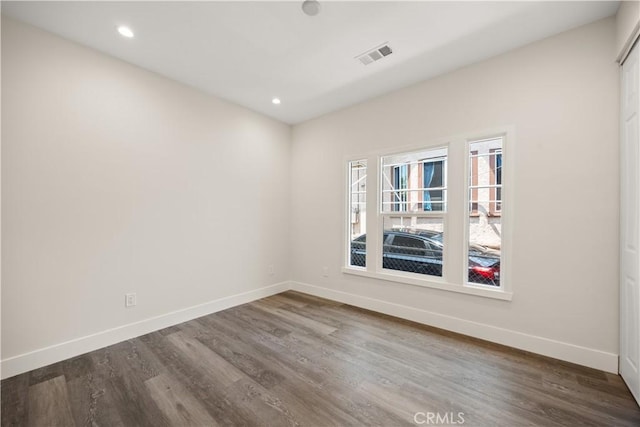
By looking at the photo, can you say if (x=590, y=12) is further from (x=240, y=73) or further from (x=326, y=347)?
(x=326, y=347)

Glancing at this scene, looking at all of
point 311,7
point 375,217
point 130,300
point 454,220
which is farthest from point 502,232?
point 130,300

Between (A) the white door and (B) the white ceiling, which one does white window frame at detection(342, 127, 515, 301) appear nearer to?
(A) the white door

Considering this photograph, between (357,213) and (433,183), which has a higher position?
(433,183)

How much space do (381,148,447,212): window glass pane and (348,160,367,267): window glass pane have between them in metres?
0.36

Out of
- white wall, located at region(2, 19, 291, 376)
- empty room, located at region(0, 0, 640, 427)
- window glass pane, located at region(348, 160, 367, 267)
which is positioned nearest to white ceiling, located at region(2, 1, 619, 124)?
empty room, located at region(0, 0, 640, 427)

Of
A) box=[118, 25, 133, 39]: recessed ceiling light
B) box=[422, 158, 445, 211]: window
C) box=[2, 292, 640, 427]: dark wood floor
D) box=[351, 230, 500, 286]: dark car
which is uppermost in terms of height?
box=[118, 25, 133, 39]: recessed ceiling light

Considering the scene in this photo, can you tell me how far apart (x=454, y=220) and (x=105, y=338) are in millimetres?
3732

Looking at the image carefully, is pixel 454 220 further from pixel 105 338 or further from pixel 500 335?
pixel 105 338

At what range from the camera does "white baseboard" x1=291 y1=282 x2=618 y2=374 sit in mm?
2156

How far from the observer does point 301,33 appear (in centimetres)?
231

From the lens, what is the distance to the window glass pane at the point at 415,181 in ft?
10.0

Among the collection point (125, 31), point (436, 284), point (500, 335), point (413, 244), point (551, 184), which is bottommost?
point (500, 335)

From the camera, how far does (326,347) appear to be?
2.54 meters

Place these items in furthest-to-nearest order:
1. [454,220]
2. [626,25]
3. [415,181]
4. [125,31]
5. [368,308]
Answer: [368,308], [415,181], [454,220], [125,31], [626,25]
